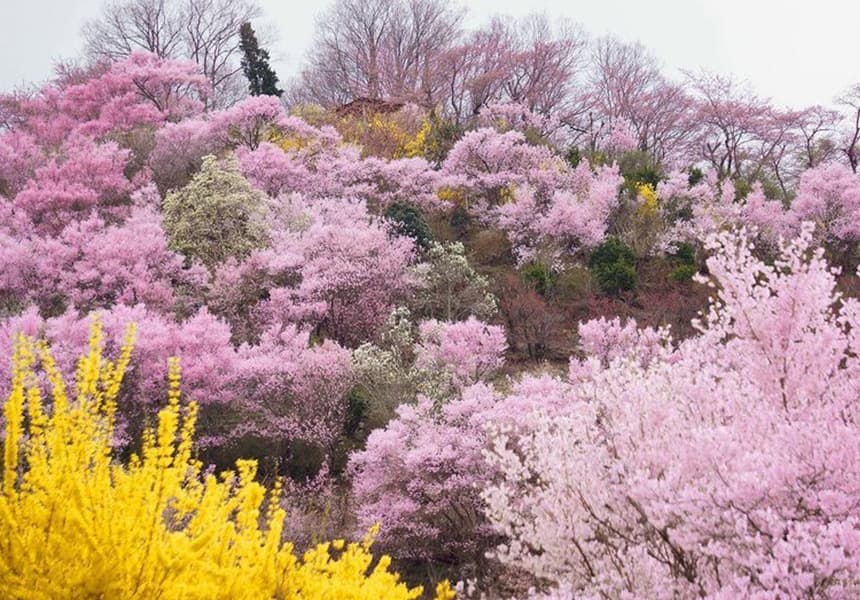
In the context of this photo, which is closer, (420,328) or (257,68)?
(420,328)

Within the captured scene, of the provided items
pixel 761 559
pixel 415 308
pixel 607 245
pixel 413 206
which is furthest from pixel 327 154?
pixel 761 559

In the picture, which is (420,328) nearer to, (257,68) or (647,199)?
(647,199)

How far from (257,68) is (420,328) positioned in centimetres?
Result: 2224

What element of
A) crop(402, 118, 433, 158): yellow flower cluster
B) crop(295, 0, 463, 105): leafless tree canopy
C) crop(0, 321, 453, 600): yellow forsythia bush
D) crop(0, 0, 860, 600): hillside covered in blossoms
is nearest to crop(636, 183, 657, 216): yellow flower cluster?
crop(0, 0, 860, 600): hillside covered in blossoms

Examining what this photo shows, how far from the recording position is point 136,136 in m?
24.8

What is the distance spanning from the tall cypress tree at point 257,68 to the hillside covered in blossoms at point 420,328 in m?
0.14

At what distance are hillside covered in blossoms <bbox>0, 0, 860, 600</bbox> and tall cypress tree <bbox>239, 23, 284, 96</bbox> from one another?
0.14 metres

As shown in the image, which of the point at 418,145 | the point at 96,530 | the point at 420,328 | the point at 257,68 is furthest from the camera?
the point at 257,68

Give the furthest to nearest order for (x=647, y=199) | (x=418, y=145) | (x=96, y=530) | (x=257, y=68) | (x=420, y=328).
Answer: (x=257, y=68) → (x=418, y=145) → (x=647, y=199) → (x=420, y=328) → (x=96, y=530)

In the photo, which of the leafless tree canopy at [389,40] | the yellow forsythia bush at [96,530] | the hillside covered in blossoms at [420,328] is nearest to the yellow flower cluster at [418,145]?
the hillside covered in blossoms at [420,328]

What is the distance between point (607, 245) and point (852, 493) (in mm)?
18288

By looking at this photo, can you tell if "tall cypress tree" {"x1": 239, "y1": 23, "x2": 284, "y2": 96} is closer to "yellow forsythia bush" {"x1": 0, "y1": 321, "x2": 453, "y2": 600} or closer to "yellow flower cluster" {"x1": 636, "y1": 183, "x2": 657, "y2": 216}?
"yellow flower cluster" {"x1": 636, "y1": 183, "x2": 657, "y2": 216}

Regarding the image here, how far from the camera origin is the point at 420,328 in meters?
16.0

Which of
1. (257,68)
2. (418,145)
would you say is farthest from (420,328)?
(257,68)
